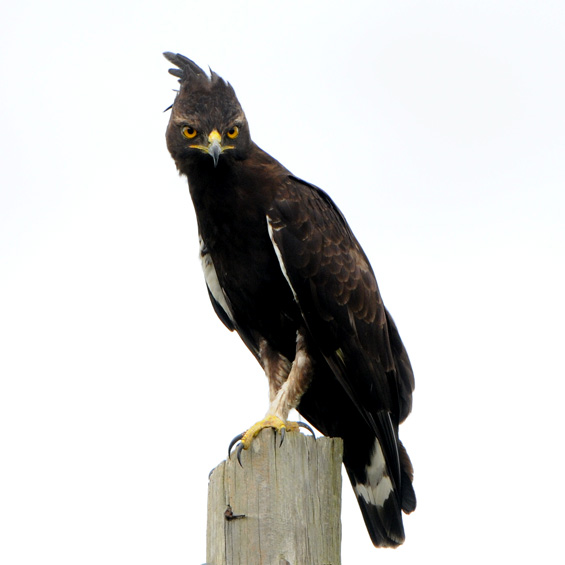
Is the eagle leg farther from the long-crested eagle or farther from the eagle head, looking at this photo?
the eagle head

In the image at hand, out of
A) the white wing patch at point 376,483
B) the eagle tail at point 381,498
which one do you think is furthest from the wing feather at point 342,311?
the white wing patch at point 376,483

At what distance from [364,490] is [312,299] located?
1.36m

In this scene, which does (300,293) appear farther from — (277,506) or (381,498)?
(277,506)

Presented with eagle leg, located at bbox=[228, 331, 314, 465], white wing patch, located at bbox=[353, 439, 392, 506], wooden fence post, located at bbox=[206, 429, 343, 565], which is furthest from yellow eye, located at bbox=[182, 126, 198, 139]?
wooden fence post, located at bbox=[206, 429, 343, 565]

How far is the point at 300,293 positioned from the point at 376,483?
137cm

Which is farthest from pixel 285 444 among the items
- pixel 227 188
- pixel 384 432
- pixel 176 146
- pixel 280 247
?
pixel 176 146

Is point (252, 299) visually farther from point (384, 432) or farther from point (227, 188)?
point (384, 432)

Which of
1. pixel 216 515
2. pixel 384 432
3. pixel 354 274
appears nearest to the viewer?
pixel 216 515

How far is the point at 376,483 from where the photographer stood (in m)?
5.69

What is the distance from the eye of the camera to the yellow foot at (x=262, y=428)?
4.25 meters

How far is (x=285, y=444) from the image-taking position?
4.04m

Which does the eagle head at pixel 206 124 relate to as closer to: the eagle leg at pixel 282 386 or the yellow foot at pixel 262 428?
the eagle leg at pixel 282 386

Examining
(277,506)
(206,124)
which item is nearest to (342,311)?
(206,124)

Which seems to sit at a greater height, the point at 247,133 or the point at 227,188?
the point at 247,133
